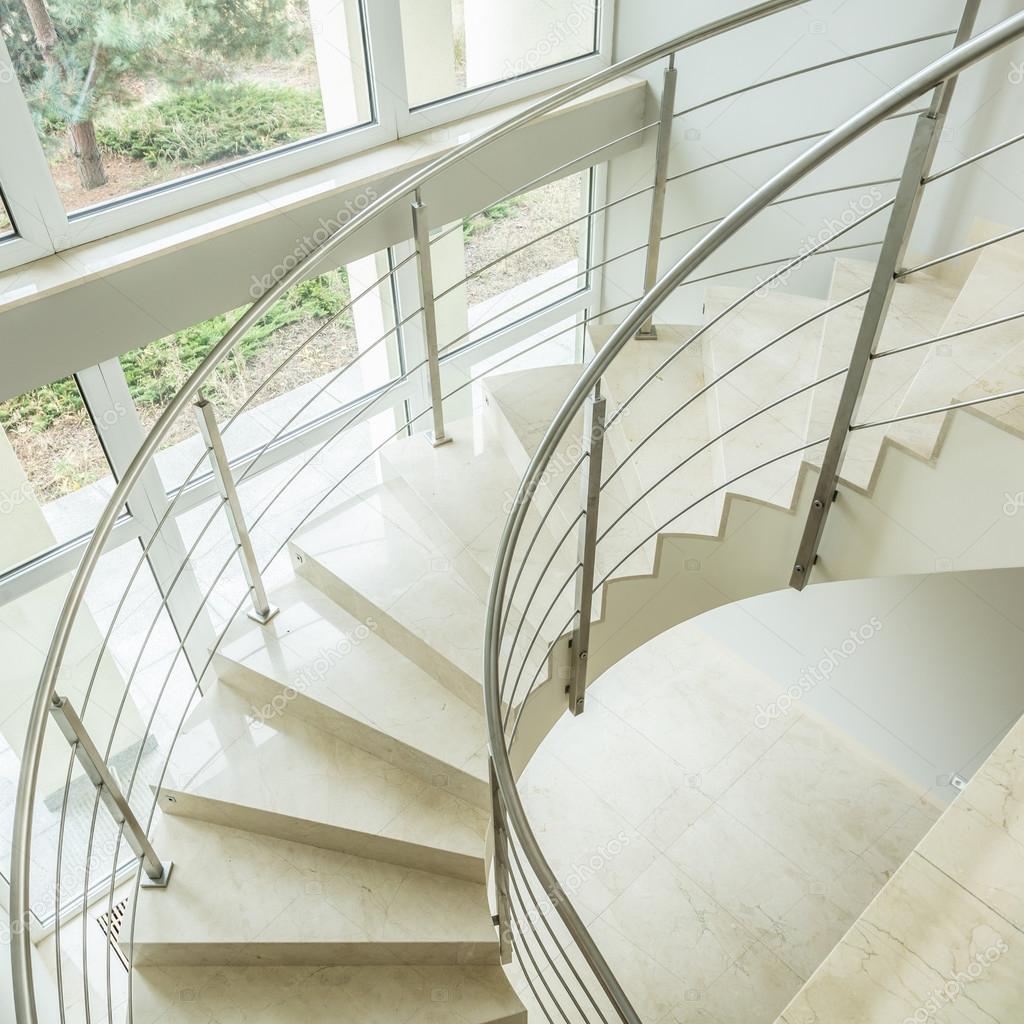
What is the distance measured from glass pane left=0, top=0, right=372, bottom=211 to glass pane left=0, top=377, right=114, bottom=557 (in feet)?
2.54

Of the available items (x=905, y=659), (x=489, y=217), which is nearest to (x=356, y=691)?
(x=489, y=217)

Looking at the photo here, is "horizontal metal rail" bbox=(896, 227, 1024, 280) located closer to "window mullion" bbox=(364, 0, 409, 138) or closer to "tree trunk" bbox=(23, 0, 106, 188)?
"window mullion" bbox=(364, 0, 409, 138)

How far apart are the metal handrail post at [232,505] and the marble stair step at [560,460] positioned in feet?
3.41

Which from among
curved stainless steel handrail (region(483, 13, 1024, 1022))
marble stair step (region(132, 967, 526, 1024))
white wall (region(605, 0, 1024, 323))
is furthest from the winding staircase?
white wall (region(605, 0, 1024, 323))

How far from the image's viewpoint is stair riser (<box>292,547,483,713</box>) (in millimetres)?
2922

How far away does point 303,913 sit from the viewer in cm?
273

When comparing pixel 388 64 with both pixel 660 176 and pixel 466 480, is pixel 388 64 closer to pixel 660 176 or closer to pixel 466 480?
pixel 660 176

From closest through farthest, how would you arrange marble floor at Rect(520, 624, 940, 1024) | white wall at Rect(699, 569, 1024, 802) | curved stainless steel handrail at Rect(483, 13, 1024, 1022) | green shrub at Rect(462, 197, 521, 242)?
curved stainless steel handrail at Rect(483, 13, 1024, 1022), white wall at Rect(699, 569, 1024, 802), marble floor at Rect(520, 624, 940, 1024), green shrub at Rect(462, 197, 521, 242)

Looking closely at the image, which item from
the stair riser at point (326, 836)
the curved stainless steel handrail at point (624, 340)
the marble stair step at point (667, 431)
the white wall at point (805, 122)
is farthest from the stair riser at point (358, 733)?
the white wall at point (805, 122)

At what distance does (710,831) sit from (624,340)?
138 inches

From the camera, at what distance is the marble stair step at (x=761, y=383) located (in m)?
2.82

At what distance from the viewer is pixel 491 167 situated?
3.92 meters

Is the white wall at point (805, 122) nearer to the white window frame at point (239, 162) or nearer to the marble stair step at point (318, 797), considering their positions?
the white window frame at point (239, 162)

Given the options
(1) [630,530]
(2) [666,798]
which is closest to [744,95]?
(1) [630,530]
